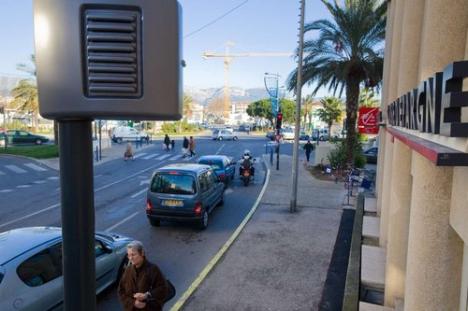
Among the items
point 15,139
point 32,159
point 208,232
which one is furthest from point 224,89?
point 208,232

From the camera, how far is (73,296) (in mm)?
1393

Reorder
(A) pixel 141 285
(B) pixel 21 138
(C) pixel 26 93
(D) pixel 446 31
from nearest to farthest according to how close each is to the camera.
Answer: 1. (D) pixel 446 31
2. (A) pixel 141 285
3. (B) pixel 21 138
4. (C) pixel 26 93

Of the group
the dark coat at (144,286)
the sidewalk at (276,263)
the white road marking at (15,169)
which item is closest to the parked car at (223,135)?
the white road marking at (15,169)

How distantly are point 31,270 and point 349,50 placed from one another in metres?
18.6

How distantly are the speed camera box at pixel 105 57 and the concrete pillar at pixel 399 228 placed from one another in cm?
567

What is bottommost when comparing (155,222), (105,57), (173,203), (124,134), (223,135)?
(155,222)

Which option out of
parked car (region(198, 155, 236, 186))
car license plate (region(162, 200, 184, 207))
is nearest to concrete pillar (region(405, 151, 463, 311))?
car license plate (region(162, 200, 184, 207))

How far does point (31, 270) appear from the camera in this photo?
209 inches

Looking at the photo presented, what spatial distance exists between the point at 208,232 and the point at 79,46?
10.2 meters

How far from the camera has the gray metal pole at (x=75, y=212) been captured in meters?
1.39

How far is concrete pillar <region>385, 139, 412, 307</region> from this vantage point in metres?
6.20

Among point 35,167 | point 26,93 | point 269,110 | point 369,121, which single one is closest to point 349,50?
point 369,121

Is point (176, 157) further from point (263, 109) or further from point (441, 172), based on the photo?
point (263, 109)

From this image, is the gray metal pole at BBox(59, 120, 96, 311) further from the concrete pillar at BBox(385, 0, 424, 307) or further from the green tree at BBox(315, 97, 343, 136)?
the green tree at BBox(315, 97, 343, 136)
